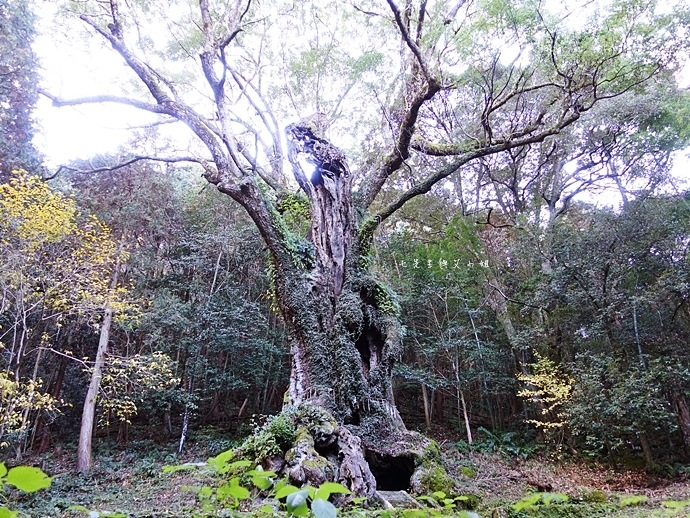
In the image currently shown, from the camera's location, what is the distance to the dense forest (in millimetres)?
6098

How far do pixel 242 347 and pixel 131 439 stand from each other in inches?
152

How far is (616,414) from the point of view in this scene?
302 inches

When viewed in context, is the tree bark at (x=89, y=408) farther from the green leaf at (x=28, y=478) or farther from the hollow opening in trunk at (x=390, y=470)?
the green leaf at (x=28, y=478)

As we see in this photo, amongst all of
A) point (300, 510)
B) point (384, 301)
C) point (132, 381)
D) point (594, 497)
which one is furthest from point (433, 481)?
point (132, 381)

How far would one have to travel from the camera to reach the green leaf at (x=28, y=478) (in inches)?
27.8

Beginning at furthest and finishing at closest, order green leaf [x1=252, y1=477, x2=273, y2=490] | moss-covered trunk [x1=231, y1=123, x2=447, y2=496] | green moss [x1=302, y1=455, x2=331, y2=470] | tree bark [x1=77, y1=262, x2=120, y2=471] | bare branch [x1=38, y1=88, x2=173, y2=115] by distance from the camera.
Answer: tree bark [x1=77, y1=262, x2=120, y2=471]
bare branch [x1=38, y1=88, x2=173, y2=115]
moss-covered trunk [x1=231, y1=123, x2=447, y2=496]
green moss [x1=302, y1=455, x2=331, y2=470]
green leaf [x1=252, y1=477, x2=273, y2=490]

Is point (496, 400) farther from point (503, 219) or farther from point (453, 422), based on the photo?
point (503, 219)

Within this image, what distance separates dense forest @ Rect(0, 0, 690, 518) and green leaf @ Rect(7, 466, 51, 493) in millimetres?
3081

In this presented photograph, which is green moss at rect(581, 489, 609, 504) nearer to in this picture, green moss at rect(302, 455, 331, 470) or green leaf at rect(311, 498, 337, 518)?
green moss at rect(302, 455, 331, 470)

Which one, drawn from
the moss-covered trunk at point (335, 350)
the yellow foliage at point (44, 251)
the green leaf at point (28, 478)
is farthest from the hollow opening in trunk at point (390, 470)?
the yellow foliage at point (44, 251)

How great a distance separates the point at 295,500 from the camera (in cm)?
84

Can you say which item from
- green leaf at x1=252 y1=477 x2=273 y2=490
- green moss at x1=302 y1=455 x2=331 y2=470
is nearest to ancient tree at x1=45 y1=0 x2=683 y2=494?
green moss at x1=302 y1=455 x2=331 y2=470

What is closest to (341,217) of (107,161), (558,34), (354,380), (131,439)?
(354,380)

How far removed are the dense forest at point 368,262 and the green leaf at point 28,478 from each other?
3.08m
